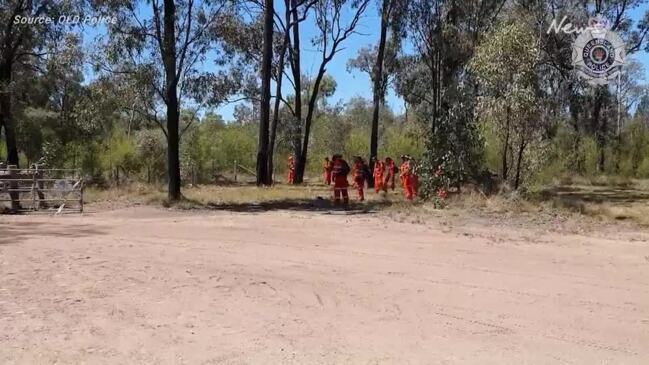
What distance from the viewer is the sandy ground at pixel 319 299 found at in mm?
6070

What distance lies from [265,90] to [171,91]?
352 inches

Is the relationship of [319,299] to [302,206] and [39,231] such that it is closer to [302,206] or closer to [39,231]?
[39,231]

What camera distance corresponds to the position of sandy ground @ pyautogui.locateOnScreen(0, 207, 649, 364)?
6.07 meters

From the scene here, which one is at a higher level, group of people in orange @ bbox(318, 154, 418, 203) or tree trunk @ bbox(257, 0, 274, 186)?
tree trunk @ bbox(257, 0, 274, 186)

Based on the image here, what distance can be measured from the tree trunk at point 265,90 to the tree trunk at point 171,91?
336 inches

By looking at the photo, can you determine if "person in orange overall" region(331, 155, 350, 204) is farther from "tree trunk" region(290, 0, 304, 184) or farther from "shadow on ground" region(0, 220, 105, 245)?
"tree trunk" region(290, 0, 304, 184)

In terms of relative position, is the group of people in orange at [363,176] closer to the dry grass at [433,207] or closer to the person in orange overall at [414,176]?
the person in orange overall at [414,176]

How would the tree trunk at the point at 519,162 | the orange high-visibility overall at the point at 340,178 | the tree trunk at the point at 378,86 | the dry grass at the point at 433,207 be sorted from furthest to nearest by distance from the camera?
the tree trunk at the point at 378,86, the orange high-visibility overall at the point at 340,178, the tree trunk at the point at 519,162, the dry grass at the point at 433,207

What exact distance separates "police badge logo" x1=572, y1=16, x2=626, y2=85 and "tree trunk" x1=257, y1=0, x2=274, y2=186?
1987 cm

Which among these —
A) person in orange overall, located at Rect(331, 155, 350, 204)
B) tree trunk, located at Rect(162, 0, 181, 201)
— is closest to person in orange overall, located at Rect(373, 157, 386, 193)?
person in orange overall, located at Rect(331, 155, 350, 204)

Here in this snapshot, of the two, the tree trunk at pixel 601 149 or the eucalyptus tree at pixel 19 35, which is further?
the tree trunk at pixel 601 149

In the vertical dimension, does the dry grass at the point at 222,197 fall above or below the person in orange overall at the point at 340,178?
below

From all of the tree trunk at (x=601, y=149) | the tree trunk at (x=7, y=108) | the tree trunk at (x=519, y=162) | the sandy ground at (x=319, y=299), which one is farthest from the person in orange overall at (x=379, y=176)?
the tree trunk at (x=601, y=149)

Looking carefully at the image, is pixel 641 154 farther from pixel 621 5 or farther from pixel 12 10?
pixel 12 10
